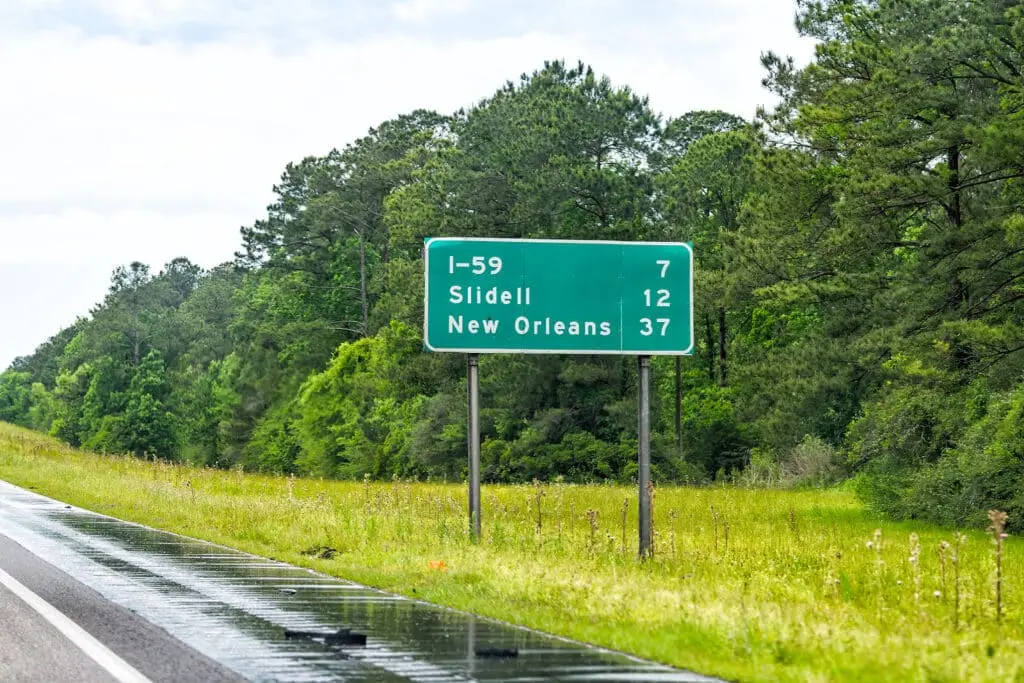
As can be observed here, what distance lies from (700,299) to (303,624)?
3131 centimetres

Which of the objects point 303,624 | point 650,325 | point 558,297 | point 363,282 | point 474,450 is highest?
point 363,282

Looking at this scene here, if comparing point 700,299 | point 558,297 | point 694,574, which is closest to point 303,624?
point 694,574

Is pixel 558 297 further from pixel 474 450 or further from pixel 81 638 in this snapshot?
pixel 81 638

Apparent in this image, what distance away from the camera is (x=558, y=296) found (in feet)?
66.6

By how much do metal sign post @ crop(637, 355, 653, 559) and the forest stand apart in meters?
10.1

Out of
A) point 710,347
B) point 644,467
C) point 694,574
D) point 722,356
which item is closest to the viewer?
point 694,574

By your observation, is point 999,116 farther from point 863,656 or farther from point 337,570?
point 863,656

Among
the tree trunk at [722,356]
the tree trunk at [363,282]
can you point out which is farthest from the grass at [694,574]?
the tree trunk at [363,282]

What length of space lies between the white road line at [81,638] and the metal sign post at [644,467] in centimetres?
776

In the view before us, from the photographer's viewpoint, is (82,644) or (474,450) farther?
(474,450)

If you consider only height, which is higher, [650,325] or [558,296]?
[558,296]

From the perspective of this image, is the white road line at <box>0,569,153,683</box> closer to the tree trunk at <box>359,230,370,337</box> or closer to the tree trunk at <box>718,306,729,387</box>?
the tree trunk at <box>718,306,729,387</box>

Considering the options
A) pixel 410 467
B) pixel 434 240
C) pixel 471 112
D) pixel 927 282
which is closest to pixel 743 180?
pixel 471 112

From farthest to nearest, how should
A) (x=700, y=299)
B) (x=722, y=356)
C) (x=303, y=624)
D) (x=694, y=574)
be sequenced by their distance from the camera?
(x=722, y=356)
(x=700, y=299)
(x=694, y=574)
(x=303, y=624)
